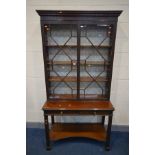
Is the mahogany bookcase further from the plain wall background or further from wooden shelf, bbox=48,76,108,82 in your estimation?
the plain wall background

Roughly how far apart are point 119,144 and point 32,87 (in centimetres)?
170

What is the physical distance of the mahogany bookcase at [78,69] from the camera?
8.27ft

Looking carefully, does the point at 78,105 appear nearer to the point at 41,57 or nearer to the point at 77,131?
the point at 77,131

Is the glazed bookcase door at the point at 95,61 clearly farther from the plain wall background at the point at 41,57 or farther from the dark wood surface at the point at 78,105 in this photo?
the plain wall background at the point at 41,57

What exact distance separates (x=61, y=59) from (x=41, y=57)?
372 millimetres

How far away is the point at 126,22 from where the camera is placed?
9.46ft

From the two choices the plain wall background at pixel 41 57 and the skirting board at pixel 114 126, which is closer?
the plain wall background at pixel 41 57

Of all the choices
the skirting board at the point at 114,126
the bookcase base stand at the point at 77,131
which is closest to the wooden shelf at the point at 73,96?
the bookcase base stand at the point at 77,131

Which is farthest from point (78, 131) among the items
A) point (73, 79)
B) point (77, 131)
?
point (73, 79)

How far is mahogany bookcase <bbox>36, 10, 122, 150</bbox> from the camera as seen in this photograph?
A: 99.2 inches

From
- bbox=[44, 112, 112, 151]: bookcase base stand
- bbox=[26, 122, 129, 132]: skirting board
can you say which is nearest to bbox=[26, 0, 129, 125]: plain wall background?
bbox=[26, 122, 129, 132]: skirting board
